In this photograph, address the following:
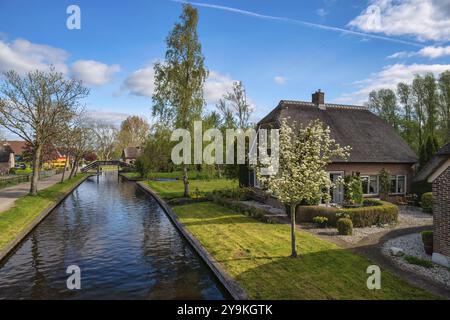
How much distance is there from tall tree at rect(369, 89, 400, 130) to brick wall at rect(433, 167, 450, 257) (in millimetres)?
45695

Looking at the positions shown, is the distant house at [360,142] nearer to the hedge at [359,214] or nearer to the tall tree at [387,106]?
the hedge at [359,214]

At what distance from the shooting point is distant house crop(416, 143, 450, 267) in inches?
490

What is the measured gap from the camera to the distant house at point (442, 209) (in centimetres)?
1244

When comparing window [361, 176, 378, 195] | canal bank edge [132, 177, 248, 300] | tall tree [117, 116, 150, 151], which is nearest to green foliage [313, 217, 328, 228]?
canal bank edge [132, 177, 248, 300]

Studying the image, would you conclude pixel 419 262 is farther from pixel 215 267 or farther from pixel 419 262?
pixel 215 267

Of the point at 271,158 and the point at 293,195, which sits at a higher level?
the point at 271,158

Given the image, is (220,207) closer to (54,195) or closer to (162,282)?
(162,282)

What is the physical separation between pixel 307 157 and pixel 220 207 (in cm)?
1467

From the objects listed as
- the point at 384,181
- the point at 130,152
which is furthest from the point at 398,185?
the point at 130,152

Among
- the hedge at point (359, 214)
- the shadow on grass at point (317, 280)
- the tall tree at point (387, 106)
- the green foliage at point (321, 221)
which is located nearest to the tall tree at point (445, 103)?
the tall tree at point (387, 106)

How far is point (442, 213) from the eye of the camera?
12656mm
